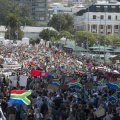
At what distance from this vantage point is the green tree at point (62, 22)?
5330 inches

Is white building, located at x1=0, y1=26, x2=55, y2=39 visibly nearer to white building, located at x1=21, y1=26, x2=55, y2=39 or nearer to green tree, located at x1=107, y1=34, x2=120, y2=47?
white building, located at x1=21, y1=26, x2=55, y2=39

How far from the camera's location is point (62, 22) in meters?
136

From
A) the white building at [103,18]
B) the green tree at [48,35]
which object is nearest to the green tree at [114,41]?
the green tree at [48,35]

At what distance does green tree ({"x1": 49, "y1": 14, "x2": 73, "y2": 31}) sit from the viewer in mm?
135375

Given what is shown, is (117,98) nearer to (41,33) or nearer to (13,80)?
(13,80)

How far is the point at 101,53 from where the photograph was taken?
90.2 meters

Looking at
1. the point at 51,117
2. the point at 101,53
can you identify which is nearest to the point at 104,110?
the point at 51,117

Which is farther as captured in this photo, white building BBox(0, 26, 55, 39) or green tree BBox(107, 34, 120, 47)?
white building BBox(0, 26, 55, 39)

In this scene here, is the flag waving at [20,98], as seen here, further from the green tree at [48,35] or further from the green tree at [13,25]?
the green tree at [13,25]

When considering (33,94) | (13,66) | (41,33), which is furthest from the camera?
(41,33)

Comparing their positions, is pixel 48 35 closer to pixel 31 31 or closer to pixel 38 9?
pixel 31 31

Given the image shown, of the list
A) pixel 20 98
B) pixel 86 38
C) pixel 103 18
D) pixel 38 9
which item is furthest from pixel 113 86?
pixel 38 9

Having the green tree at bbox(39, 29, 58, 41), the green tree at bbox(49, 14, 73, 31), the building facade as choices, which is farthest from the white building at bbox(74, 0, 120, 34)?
the building facade

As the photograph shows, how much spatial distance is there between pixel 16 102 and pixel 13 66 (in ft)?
95.1
